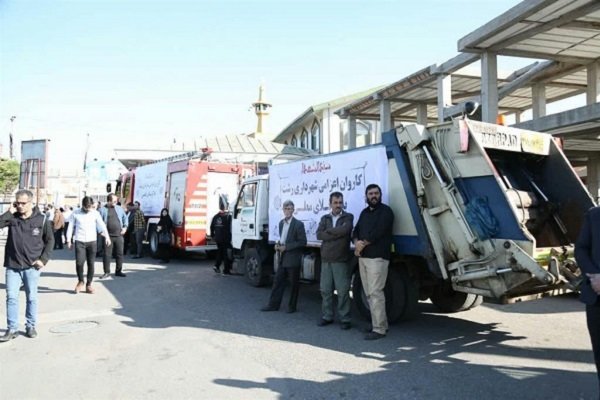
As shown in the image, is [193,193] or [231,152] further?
[231,152]

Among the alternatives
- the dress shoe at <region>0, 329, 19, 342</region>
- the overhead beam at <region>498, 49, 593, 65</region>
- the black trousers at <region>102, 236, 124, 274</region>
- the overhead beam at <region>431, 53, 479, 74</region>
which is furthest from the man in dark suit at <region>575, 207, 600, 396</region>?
the overhead beam at <region>431, 53, 479, 74</region>

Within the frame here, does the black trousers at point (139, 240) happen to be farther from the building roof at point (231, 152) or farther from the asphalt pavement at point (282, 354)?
the building roof at point (231, 152)

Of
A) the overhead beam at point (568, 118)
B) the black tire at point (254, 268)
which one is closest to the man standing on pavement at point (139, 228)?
the black tire at point (254, 268)

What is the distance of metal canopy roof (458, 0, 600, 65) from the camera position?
10578mm

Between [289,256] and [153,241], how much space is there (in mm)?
9020

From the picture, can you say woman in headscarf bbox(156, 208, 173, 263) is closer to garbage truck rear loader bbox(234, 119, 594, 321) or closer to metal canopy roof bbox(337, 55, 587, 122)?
garbage truck rear loader bbox(234, 119, 594, 321)

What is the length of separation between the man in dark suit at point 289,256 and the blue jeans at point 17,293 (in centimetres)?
324

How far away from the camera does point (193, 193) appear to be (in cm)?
1403

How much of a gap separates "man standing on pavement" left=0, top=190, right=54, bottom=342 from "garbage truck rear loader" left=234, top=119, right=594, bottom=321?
170 inches

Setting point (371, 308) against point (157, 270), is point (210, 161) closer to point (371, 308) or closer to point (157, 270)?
point (157, 270)

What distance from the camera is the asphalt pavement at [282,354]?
4.58m

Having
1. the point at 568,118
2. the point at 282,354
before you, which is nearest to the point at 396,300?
the point at 282,354

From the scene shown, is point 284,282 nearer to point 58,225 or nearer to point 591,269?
point 591,269

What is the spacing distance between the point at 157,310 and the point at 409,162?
4.58m
